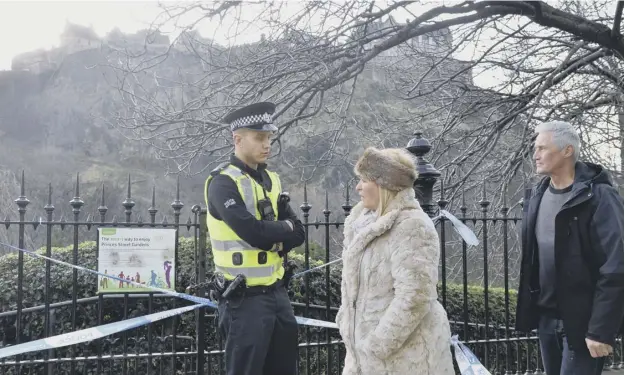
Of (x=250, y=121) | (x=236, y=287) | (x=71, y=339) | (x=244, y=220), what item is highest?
(x=250, y=121)

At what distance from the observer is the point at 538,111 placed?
7.92m

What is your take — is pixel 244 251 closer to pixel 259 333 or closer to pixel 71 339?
pixel 259 333

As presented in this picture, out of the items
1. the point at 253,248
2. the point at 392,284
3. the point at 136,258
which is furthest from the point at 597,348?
the point at 136,258

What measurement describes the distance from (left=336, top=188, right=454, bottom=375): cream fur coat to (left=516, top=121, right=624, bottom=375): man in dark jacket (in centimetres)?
83

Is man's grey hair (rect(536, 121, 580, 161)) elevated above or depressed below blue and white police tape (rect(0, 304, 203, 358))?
above

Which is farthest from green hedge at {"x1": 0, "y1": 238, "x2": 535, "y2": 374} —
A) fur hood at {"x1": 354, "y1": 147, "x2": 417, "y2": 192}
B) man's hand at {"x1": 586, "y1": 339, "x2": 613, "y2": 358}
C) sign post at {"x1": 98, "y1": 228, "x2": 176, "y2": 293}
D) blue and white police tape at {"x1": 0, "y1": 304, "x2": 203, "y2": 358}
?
fur hood at {"x1": 354, "y1": 147, "x2": 417, "y2": 192}

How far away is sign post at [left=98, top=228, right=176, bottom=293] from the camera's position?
4.03m

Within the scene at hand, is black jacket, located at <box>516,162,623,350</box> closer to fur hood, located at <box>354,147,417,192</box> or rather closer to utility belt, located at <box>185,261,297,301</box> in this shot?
fur hood, located at <box>354,147,417,192</box>

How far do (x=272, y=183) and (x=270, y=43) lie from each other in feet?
8.93

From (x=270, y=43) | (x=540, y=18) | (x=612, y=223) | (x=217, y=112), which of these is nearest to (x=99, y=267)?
(x=217, y=112)

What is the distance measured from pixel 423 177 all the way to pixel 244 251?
1.86 metres

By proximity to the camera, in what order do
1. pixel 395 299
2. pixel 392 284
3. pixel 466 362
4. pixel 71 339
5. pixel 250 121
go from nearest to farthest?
pixel 395 299 < pixel 392 284 < pixel 250 121 < pixel 71 339 < pixel 466 362

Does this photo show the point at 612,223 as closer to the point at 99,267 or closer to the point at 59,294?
the point at 99,267

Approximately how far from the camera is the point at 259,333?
305 cm
